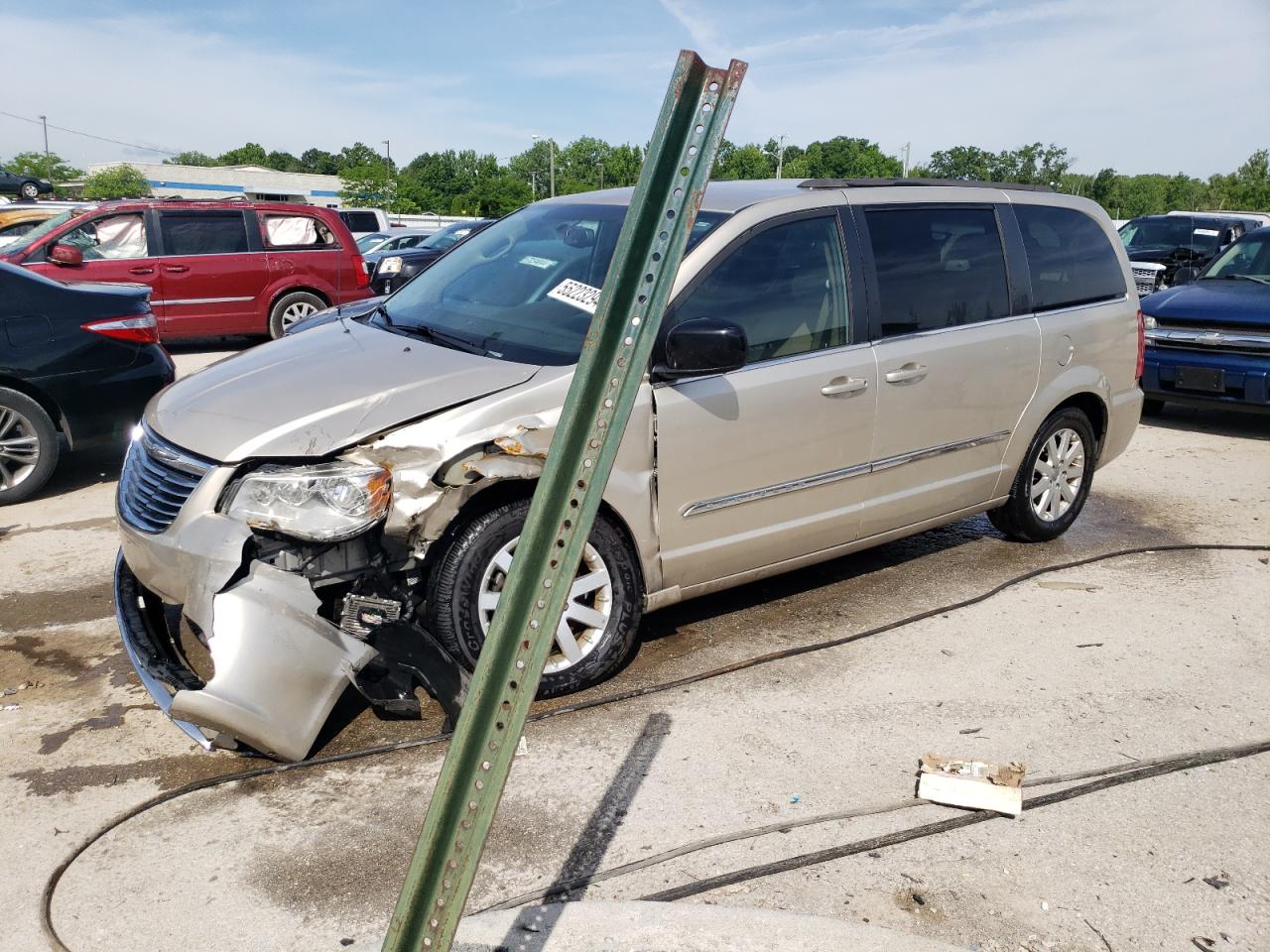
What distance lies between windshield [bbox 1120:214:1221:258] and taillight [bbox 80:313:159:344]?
14.3 meters

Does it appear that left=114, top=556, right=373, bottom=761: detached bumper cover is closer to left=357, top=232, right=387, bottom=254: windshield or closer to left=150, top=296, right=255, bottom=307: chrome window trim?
left=150, top=296, right=255, bottom=307: chrome window trim

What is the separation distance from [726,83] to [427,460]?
2151 mm

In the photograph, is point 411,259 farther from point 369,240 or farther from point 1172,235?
point 1172,235

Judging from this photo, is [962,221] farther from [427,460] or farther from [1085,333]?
[427,460]

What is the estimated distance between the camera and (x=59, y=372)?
255 inches

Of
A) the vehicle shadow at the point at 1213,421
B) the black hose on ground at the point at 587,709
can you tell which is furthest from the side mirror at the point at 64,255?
the vehicle shadow at the point at 1213,421

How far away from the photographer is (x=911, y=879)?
2900 millimetres

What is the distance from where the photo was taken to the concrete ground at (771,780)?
109 inches

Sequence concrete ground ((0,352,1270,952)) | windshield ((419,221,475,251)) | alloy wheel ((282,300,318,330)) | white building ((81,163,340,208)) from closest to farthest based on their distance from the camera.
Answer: concrete ground ((0,352,1270,952)), alloy wheel ((282,300,318,330)), windshield ((419,221,475,251)), white building ((81,163,340,208))

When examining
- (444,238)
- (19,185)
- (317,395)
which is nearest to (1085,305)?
(317,395)

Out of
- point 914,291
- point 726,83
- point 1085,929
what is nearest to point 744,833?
point 1085,929

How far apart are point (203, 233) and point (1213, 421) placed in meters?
10.6

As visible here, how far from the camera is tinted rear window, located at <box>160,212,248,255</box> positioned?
462 inches

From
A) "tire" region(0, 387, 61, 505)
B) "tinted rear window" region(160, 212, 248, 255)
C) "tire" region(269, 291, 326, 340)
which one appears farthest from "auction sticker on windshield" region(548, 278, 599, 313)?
"tinted rear window" region(160, 212, 248, 255)
